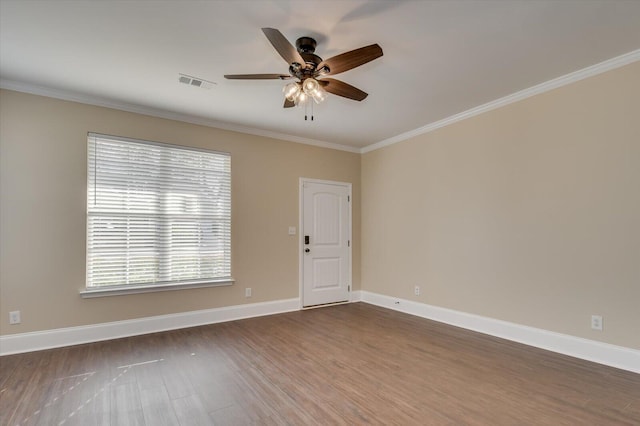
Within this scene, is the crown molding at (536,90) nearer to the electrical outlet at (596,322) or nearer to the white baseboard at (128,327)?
the electrical outlet at (596,322)

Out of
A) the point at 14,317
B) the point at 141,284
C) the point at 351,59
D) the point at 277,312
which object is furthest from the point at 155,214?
the point at 351,59

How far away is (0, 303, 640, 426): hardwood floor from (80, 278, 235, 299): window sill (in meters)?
0.54

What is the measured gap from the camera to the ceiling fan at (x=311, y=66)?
2217mm

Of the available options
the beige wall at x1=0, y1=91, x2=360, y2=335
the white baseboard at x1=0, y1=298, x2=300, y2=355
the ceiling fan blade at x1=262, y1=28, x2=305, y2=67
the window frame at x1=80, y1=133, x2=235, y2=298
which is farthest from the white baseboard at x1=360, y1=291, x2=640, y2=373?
the ceiling fan blade at x1=262, y1=28, x2=305, y2=67

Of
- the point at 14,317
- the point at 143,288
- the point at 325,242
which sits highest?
the point at 325,242

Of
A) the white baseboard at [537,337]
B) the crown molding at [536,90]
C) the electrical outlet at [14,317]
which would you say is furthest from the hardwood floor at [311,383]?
the crown molding at [536,90]

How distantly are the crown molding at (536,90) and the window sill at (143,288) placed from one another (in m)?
3.50

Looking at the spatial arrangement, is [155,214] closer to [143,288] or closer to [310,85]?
[143,288]

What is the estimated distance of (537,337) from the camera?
11.0 ft

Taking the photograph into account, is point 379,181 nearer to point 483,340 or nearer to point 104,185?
point 483,340

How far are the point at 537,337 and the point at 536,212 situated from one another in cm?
131

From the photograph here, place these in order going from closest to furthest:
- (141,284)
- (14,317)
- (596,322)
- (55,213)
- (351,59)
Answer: (351,59)
(596,322)
(14,317)
(55,213)
(141,284)

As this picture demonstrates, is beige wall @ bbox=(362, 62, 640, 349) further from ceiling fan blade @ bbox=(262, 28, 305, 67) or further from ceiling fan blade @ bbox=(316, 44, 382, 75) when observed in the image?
ceiling fan blade @ bbox=(262, 28, 305, 67)

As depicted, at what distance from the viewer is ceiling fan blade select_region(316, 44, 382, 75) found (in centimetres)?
219
